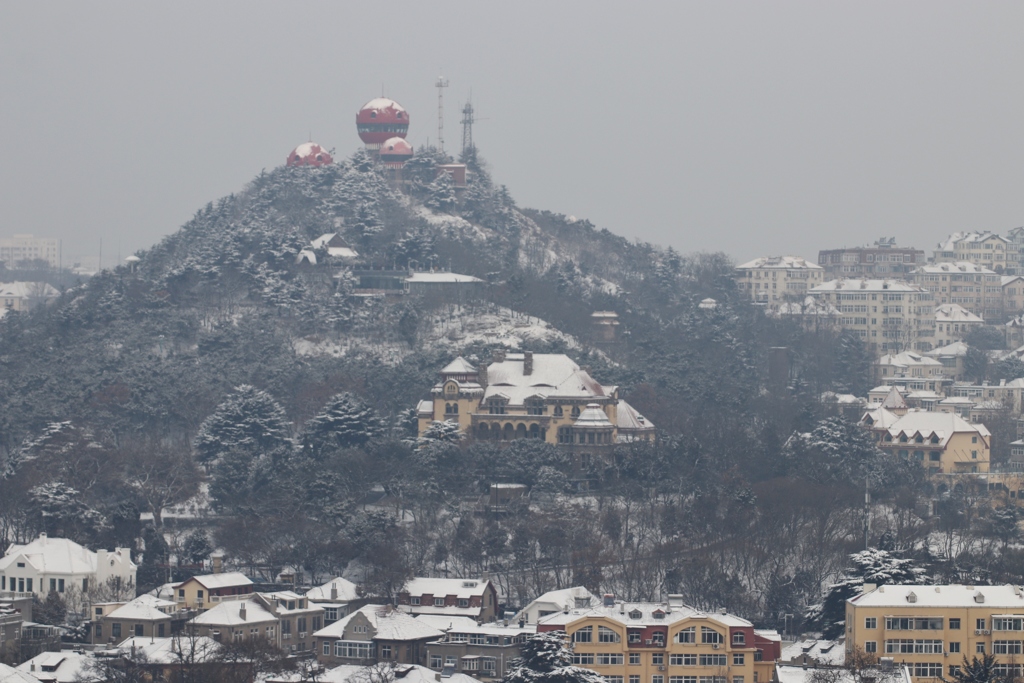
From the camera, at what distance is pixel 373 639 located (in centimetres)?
9706

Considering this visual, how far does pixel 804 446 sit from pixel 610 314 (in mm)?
28272

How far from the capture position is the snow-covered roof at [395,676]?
295 feet

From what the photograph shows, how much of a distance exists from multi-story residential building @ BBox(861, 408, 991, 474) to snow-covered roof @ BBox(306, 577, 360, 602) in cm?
4011

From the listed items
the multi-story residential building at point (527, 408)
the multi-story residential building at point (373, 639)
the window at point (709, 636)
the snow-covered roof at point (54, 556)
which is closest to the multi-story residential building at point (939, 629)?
the window at point (709, 636)

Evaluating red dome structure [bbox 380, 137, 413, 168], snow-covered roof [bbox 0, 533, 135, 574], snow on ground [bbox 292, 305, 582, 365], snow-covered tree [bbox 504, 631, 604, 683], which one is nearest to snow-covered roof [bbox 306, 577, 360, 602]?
snow-covered roof [bbox 0, 533, 135, 574]

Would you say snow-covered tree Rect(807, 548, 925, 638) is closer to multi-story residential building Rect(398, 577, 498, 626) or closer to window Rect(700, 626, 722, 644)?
window Rect(700, 626, 722, 644)

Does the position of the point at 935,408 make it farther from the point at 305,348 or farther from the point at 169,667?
the point at 169,667

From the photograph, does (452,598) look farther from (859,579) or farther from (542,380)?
(542,380)

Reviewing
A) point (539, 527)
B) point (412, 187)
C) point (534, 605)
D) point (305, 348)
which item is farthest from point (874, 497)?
point (412, 187)

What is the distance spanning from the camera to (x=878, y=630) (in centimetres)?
8956

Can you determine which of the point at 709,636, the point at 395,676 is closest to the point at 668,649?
the point at 709,636

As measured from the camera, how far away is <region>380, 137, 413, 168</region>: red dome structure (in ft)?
581

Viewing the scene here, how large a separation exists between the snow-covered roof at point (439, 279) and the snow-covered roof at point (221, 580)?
4770 centimetres

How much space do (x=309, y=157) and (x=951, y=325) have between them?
50.6m
